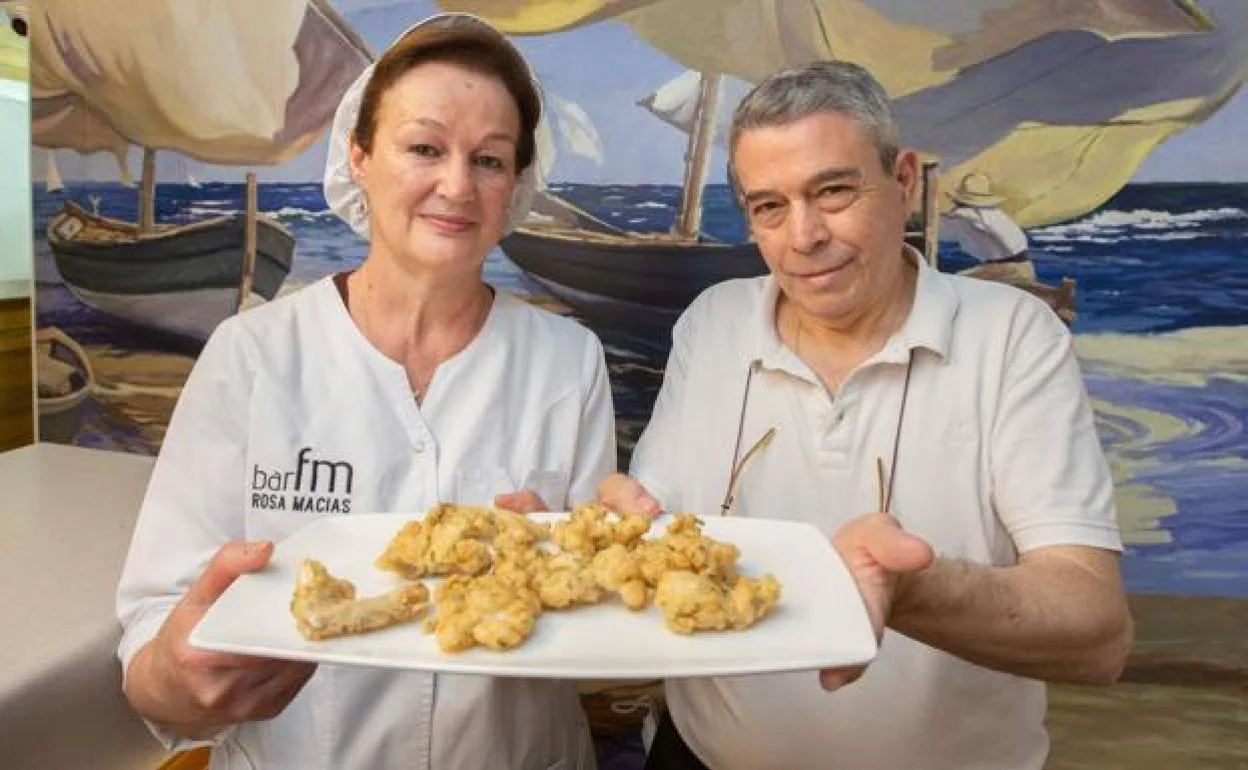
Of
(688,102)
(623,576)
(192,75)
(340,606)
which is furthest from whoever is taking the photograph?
(192,75)

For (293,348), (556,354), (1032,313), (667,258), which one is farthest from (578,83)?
(1032,313)

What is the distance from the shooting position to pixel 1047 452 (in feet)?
4.02

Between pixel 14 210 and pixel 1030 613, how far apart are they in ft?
8.57

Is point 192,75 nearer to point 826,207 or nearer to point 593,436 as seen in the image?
point 593,436

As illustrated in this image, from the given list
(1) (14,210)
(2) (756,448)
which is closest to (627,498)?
(2) (756,448)

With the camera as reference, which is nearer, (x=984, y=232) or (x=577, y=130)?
(x=984, y=232)

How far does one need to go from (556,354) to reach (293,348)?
38cm

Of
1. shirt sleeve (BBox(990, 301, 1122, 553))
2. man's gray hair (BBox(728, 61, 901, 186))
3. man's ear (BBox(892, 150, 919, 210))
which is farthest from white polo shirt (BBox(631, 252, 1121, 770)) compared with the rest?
man's gray hair (BBox(728, 61, 901, 186))

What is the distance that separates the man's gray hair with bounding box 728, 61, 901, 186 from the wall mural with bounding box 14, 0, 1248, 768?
0.49 meters

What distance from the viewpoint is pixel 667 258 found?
1.87 metres

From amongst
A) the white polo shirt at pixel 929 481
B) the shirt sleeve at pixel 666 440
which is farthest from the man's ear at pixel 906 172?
the shirt sleeve at pixel 666 440

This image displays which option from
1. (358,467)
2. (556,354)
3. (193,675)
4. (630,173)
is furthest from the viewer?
(630,173)

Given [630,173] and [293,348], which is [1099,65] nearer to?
[630,173]

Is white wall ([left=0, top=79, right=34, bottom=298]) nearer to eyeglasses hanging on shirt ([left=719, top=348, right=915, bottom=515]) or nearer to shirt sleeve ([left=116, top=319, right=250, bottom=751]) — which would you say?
shirt sleeve ([left=116, top=319, right=250, bottom=751])
